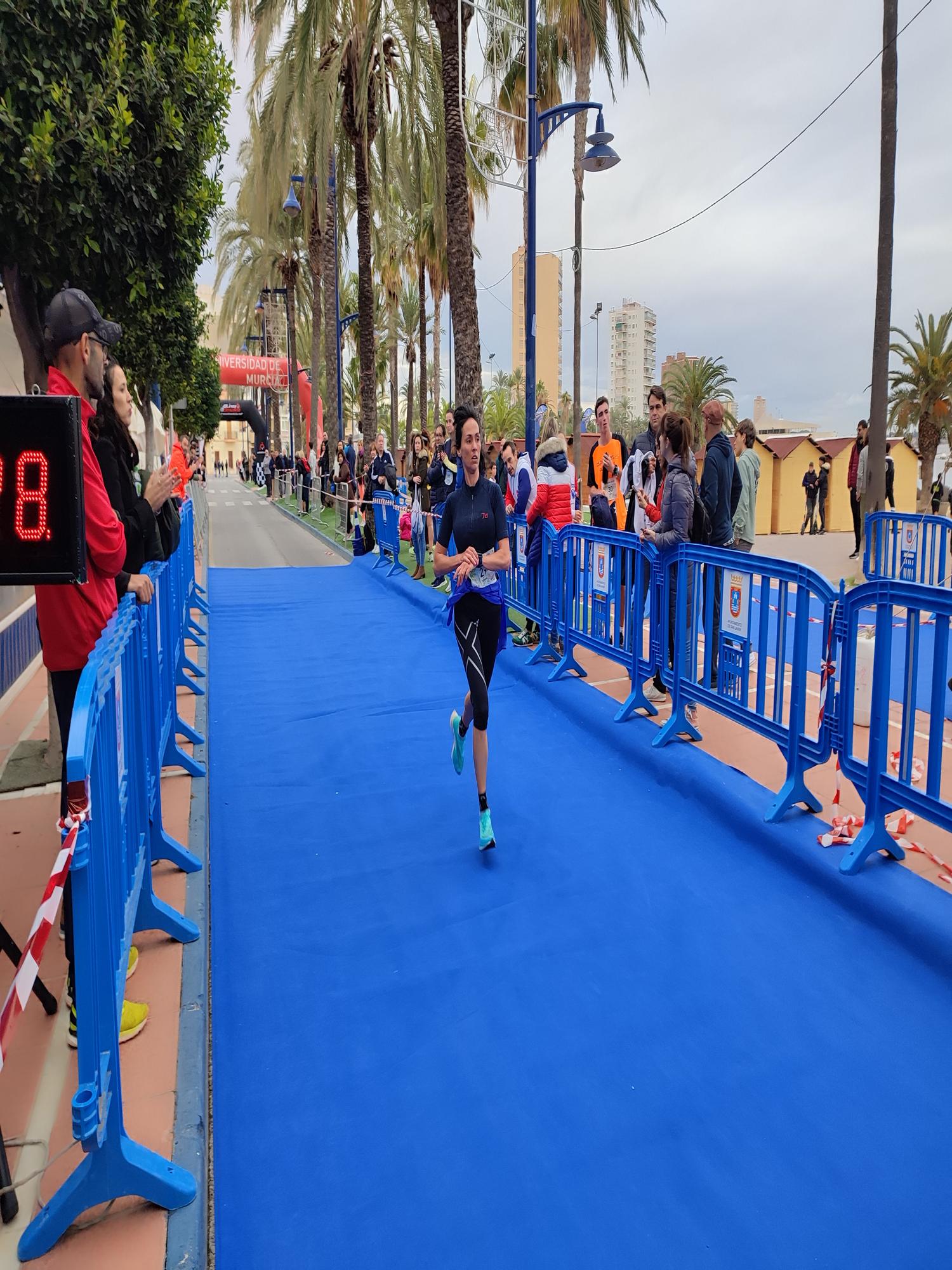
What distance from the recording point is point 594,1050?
317 centimetres

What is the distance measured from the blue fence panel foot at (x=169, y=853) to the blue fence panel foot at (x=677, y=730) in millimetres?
3139

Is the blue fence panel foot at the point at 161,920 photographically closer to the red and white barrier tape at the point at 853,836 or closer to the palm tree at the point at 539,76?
the red and white barrier tape at the point at 853,836

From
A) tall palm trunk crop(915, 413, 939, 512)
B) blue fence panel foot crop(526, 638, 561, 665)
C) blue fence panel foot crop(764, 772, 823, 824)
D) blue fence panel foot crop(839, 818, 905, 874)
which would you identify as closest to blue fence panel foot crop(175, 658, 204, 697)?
blue fence panel foot crop(526, 638, 561, 665)

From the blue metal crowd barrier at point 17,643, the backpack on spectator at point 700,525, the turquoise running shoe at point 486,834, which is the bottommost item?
the turquoise running shoe at point 486,834

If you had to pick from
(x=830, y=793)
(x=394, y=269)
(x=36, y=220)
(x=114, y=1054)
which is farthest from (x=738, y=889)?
(x=394, y=269)

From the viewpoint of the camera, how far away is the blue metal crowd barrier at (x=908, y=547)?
10125mm

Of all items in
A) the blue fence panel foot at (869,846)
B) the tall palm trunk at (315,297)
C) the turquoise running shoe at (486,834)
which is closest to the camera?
the blue fence panel foot at (869,846)

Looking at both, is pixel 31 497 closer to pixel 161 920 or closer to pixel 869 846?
pixel 161 920

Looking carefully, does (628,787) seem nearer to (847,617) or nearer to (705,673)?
(705,673)

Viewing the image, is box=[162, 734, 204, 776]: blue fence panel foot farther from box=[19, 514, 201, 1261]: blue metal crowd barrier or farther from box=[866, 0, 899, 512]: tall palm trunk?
box=[866, 0, 899, 512]: tall palm trunk

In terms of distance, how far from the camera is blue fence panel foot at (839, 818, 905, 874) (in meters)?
4.28

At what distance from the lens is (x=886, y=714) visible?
4.20m

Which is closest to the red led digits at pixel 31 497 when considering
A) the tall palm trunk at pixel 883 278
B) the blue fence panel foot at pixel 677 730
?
the blue fence panel foot at pixel 677 730

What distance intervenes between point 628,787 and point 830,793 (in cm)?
121
